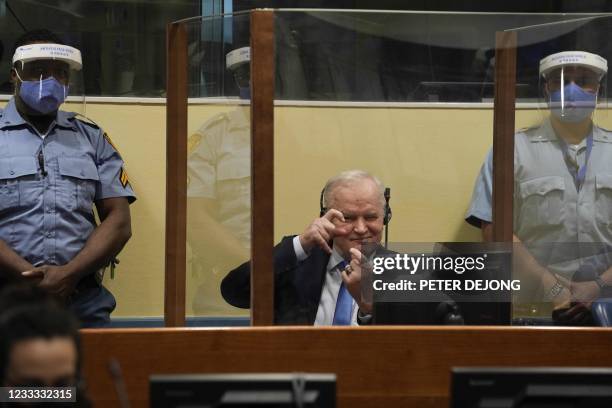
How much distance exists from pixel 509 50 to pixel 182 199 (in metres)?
0.78

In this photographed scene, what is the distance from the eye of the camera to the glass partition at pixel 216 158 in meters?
2.42

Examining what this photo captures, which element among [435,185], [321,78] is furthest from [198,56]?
[435,185]

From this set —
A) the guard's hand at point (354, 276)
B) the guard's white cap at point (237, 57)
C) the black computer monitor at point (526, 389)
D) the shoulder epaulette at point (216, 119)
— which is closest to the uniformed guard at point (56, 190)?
the shoulder epaulette at point (216, 119)

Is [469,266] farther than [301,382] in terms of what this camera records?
Yes

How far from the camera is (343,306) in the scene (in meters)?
2.41

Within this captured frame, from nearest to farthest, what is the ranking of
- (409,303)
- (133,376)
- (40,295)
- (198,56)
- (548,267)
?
(40,295) < (133,376) < (409,303) < (548,267) < (198,56)

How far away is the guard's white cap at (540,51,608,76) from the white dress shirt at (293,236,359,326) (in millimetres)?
599

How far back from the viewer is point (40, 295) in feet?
4.86

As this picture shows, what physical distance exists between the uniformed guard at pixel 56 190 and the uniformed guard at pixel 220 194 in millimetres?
502

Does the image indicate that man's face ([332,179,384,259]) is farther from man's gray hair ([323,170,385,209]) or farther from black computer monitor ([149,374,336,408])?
black computer monitor ([149,374,336,408])

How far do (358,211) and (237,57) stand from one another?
0.42 meters

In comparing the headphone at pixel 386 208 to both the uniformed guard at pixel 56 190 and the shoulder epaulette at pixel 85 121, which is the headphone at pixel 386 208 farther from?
the shoulder epaulette at pixel 85 121

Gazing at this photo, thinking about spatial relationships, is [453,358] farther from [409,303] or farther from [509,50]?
[509,50]

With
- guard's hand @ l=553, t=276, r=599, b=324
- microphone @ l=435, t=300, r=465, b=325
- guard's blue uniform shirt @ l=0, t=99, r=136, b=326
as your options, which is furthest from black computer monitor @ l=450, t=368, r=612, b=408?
guard's blue uniform shirt @ l=0, t=99, r=136, b=326
